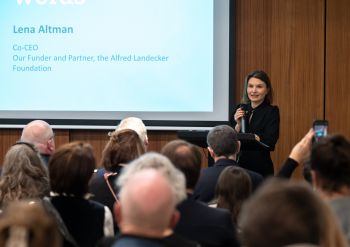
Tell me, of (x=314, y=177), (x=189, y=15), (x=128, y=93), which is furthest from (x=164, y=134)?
(x=314, y=177)

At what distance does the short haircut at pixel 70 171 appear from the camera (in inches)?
105

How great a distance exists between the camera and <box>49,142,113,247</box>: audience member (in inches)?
103

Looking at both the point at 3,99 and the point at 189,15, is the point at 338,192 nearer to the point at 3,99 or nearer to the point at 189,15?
the point at 189,15

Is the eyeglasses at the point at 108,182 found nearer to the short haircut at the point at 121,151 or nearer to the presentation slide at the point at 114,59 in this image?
the short haircut at the point at 121,151

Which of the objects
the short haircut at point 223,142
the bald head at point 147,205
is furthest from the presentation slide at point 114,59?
the bald head at point 147,205

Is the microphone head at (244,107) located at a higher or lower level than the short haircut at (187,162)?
higher

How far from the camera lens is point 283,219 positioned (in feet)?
4.43

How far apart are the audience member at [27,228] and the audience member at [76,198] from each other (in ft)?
3.52

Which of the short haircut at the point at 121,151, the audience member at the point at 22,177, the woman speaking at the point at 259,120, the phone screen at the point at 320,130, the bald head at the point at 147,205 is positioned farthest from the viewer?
the woman speaking at the point at 259,120

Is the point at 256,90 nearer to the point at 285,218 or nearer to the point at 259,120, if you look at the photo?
the point at 259,120

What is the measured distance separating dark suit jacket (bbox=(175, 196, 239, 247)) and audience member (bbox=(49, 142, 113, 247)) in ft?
1.29

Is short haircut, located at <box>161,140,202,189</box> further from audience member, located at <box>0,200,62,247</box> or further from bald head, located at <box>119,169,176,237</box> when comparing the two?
audience member, located at <box>0,200,62,247</box>

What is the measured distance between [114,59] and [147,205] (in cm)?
479

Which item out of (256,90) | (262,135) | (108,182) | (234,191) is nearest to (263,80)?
(256,90)
